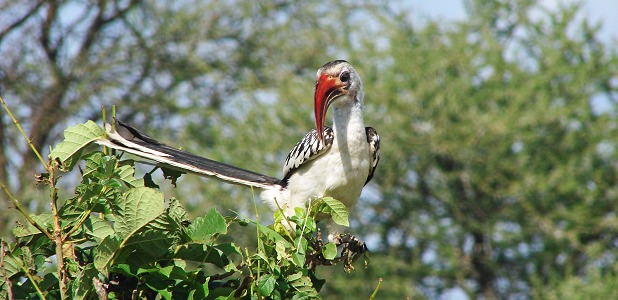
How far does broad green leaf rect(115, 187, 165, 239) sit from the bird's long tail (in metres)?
0.30

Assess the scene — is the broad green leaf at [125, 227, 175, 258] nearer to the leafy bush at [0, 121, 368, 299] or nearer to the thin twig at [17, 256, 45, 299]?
the leafy bush at [0, 121, 368, 299]

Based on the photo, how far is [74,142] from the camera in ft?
7.91

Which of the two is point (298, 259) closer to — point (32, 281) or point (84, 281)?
point (84, 281)

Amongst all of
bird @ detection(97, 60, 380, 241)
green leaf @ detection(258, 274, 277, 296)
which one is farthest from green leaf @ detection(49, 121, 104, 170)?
bird @ detection(97, 60, 380, 241)

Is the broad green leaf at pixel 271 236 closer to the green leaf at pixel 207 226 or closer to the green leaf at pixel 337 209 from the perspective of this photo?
the green leaf at pixel 207 226

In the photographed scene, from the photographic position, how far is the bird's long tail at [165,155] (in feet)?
8.58

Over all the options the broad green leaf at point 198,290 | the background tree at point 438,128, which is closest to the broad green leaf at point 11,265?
the broad green leaf at point 198,290

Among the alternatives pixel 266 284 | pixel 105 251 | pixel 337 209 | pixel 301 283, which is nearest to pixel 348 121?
pixel 337 209

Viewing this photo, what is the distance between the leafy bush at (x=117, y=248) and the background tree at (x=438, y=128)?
9.96 meters

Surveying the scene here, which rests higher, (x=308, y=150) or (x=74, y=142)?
(x=308, y=150)

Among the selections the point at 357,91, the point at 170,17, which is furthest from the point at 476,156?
→ the point at 357,91

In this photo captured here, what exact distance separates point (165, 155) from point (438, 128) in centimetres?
1095

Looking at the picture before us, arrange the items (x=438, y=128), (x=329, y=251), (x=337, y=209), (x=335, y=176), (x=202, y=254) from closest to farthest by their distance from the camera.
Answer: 1. (x=202, y=254)
2. (x=329, y=251)
3. (x=337, y=209)
4. (x=335, y=176)
5. (x=438, y=128)

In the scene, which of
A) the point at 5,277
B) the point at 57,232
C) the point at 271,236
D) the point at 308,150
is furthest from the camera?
the point at 308,150
